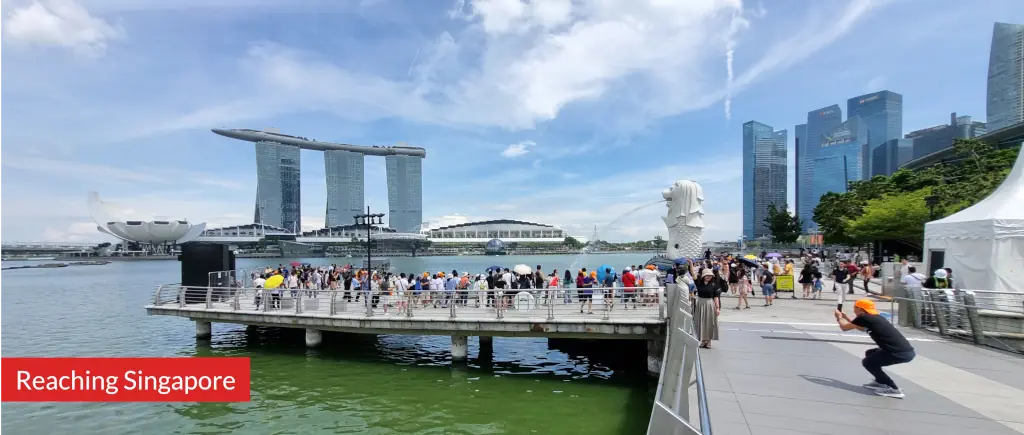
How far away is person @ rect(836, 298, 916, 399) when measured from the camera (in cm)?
686

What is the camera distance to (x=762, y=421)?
19.6ft

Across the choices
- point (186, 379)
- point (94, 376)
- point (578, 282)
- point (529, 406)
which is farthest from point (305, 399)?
point (578, 282)

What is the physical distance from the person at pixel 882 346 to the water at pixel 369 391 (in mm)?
5418

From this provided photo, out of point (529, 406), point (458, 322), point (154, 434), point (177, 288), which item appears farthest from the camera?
point (177, 288)

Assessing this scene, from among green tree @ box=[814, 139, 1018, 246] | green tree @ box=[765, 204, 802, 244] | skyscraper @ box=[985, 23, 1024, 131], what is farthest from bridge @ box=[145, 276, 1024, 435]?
skyscraper @ box=[985, 23, 1024, 131]

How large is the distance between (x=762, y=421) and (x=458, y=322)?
1115cm

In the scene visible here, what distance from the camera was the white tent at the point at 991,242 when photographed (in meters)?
14.7

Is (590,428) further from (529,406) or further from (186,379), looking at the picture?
(186,379)

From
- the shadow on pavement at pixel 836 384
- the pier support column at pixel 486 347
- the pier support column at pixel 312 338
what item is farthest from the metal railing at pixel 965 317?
the pier support column at pixel 312 338

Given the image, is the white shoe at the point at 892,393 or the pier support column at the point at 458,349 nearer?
the white shoe at the point at 892,393

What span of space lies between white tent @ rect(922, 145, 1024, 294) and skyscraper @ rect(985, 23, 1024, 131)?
19938cm

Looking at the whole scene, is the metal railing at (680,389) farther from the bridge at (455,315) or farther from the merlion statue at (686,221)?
the merlion statue at (686,221)

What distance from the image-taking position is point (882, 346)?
7004 mm

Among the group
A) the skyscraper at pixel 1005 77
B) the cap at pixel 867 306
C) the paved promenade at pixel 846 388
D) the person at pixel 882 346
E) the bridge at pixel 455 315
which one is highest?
the skyscraper at pixel 1005 77
